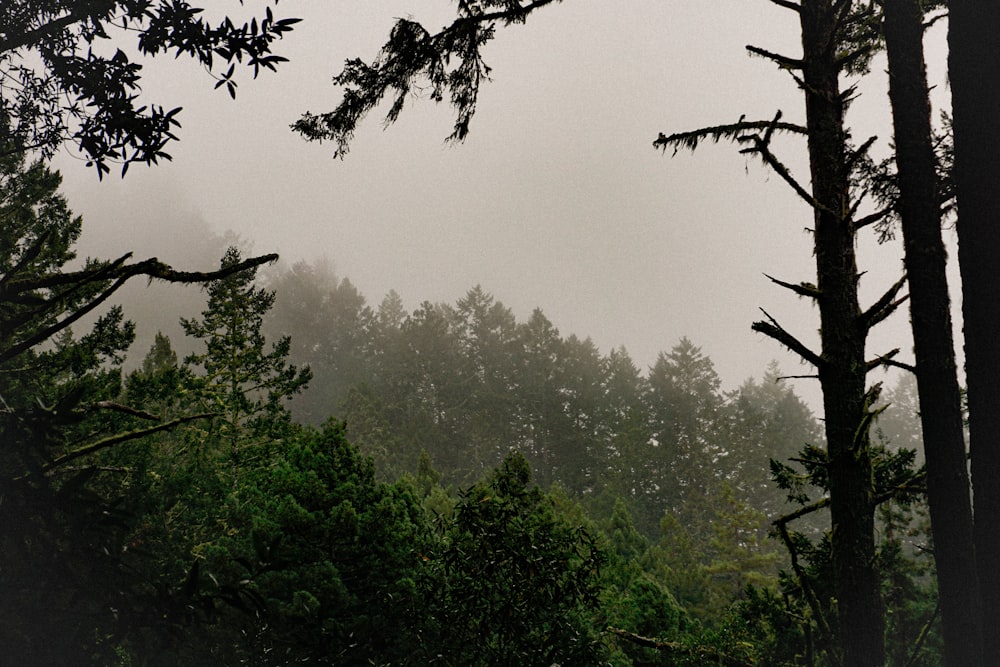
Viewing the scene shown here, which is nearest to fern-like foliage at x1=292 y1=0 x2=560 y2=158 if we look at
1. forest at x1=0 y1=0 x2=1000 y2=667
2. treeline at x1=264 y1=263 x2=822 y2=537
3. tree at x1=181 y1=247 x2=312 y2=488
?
forest at x1=0 y1=0 x2=1000 y2=667

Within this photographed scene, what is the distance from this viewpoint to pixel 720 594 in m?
23.9

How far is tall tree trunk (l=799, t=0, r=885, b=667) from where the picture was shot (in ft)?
15.7

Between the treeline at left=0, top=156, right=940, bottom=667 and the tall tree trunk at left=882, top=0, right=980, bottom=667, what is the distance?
1023 mm

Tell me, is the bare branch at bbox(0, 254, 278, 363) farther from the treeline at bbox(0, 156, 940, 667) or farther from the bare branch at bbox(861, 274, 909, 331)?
the bare branch at bbox(861, 274, 909, 331)

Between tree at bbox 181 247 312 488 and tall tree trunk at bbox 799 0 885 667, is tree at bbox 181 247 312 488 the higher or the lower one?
the higher one

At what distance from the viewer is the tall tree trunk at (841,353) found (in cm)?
479

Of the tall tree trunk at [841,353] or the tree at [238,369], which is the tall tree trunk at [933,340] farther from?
the tree at [238,369]

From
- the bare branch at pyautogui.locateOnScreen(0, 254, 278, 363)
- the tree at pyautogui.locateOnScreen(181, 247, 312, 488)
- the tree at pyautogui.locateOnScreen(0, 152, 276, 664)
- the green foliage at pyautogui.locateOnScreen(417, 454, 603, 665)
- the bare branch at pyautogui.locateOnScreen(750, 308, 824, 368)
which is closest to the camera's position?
the bare branch at pyautogui.locateOnScreen(0, 254, 278, 363)

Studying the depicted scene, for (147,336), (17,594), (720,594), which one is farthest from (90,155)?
(147,336)

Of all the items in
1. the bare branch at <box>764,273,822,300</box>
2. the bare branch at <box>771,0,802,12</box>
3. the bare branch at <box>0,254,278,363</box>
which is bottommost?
the bare branch at <box>0,254,278,363</box>

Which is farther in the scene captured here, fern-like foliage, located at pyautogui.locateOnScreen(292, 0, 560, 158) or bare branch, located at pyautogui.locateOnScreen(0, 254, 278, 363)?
fern-like foliage, located at pyautogui.locateOnScreen(292, 0, 560, 158)

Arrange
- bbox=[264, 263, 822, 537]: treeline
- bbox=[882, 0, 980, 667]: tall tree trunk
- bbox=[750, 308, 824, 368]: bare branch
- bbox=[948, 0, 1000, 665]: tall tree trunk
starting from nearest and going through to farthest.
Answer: bbox=[948, 0, 1000, 665]: tall tree trunk → bbox=[882, 0, 980, 667]: tall tree trunk → bbox=[750, 308, 824, 368]: bare branch → bbox=[264, 263, 822, 537]: treeline

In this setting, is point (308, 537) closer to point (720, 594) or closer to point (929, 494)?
point (929, 494)

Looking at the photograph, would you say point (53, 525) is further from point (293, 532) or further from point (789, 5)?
point (293, 532)
